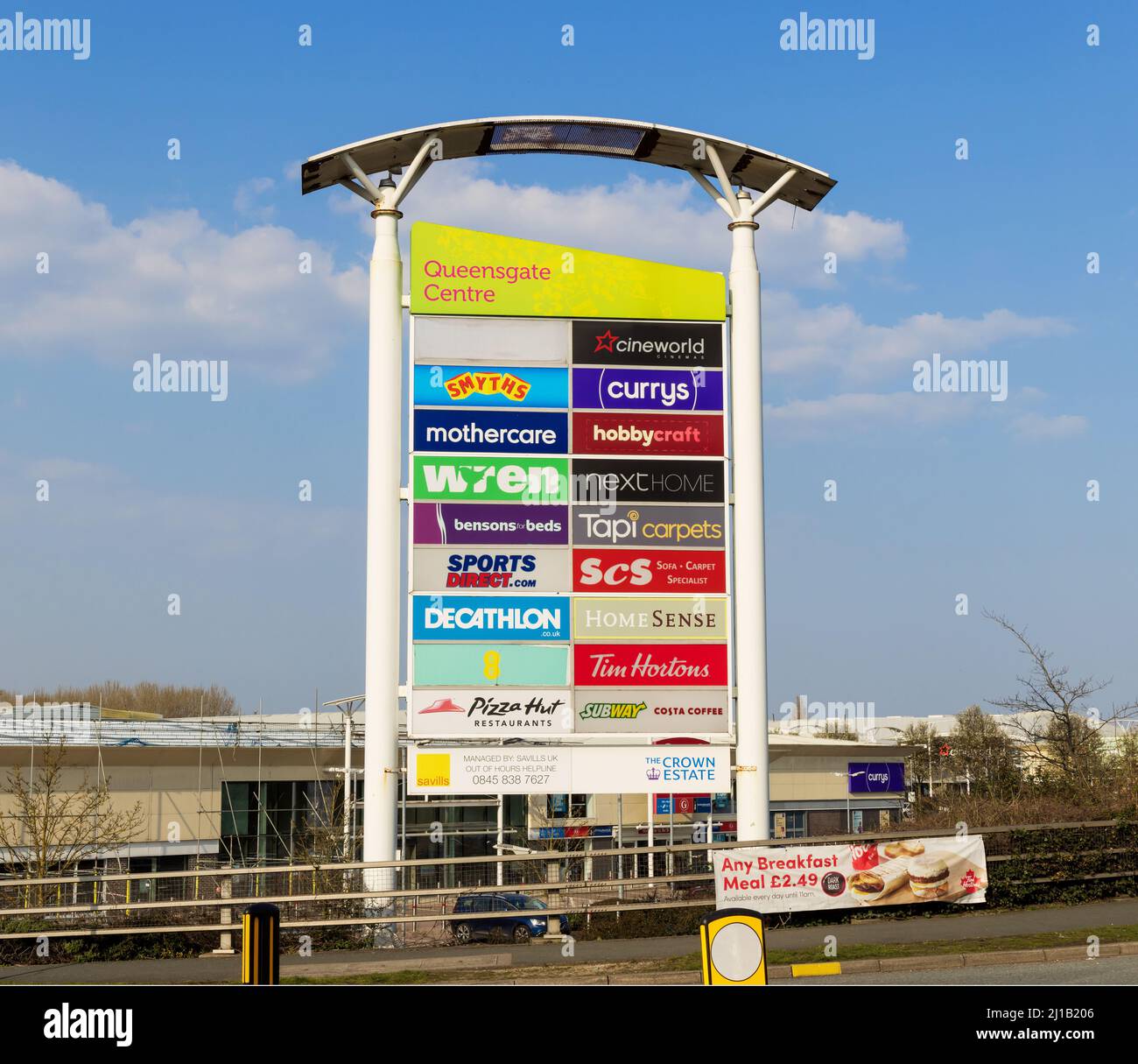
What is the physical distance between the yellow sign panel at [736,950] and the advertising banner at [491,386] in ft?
44.5

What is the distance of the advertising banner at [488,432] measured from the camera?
64.5 ft

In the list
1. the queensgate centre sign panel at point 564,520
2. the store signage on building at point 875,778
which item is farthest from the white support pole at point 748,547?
the store signage on building at point 875,778

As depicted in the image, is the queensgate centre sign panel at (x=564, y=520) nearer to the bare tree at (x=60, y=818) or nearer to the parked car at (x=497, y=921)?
the parked car at (x=497, y=921)

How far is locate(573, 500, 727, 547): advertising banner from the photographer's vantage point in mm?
19906

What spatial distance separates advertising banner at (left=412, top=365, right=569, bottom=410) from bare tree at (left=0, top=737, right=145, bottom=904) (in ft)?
51.6

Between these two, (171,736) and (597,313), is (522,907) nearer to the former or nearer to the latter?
(597,313)

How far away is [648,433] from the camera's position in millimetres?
20219

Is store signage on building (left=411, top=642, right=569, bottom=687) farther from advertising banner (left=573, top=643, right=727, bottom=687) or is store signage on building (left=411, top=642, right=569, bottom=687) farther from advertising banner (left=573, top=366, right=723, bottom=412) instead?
advertising banner (left=573, top=366, right=723, bottom=412)

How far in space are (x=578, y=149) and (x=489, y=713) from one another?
9.69 meters

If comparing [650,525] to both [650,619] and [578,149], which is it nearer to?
[650,619]

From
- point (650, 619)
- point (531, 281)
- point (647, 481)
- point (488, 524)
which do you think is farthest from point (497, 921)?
point (531, 281)

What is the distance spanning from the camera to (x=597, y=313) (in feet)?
66.0

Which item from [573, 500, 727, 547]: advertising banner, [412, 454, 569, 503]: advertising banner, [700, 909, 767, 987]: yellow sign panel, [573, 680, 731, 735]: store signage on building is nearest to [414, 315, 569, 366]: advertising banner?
[412, 454, 569, 503]: advertising banner
